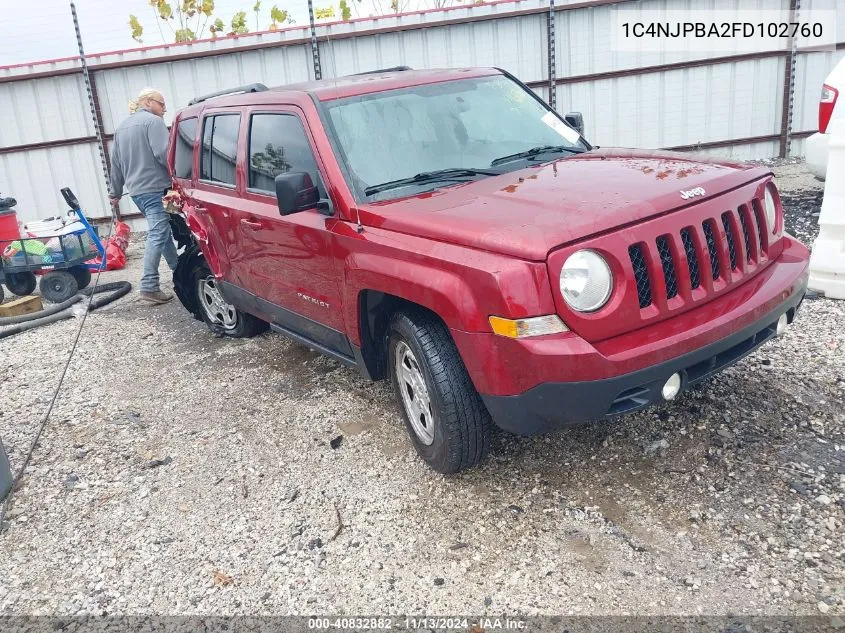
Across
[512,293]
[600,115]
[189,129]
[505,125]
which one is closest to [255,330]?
[189,129]

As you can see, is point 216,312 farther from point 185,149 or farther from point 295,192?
point 295,192

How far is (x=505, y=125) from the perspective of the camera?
414cm

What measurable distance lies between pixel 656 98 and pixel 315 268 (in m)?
9.93

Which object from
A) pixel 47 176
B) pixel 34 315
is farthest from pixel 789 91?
pixel 47 176

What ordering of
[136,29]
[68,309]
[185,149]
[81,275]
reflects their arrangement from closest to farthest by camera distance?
[185,149], [68,309], [81,275], [136,29]

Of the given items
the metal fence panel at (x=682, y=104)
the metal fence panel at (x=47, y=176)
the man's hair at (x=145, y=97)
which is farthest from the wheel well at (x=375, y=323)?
the metal fence panel at (x=47, y=176)

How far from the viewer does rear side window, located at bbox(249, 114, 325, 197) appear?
13.1ft

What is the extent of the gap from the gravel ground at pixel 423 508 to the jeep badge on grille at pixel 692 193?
1.27 m

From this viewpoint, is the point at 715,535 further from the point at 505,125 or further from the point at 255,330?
the point at 255,330

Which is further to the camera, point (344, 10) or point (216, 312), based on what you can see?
point (344, 10)

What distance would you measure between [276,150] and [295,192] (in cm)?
82

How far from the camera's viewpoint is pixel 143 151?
729 cm

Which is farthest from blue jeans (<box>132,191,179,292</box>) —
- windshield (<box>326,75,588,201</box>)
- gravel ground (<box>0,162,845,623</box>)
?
windshield (<box>326,75,588,201</box>)

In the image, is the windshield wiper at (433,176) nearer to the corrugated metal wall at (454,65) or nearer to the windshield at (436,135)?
the windshield at (436,135)
